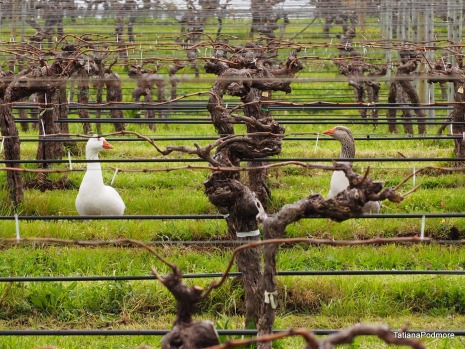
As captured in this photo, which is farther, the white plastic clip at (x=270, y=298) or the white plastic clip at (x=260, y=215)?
the white plastic clip at (x=260, y=215)

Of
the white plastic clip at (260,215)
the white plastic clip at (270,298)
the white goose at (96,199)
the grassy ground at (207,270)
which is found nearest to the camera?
the white plastic clip at (270,298)

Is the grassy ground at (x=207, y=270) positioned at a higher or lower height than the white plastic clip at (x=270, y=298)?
lower

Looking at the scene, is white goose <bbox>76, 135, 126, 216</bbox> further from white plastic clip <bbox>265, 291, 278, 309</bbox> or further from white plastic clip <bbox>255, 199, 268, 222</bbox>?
white plastic clip <bbox>265, 291, 278, 309</bbox>

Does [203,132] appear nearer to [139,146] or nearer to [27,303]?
[139,146]

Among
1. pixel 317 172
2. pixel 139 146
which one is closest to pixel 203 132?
pixel 139 146

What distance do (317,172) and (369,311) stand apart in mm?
4368

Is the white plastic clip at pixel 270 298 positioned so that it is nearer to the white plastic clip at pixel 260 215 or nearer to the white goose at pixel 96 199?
the white plastic clip at pixel 260 215

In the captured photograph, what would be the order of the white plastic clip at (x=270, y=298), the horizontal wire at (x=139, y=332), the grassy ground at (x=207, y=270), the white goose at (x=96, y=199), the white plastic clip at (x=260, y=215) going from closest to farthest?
the white plastic clip at (x=270, y=298) < the white plastic clip at (x=260, y=215) < the horizontal wire at (x=139, y=332) < the grassy ground at (x=207, y=270) < the white goose at (x=96, y=199)

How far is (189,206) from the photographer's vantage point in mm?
7707

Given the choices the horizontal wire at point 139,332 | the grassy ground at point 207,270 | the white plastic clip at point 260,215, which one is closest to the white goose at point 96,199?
the grassy ground at point 207,270

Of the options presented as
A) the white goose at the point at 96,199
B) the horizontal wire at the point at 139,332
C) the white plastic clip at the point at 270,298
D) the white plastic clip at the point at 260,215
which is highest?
the white plastic clip at the point at 260,215

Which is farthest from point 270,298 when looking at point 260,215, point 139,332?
point 139,332

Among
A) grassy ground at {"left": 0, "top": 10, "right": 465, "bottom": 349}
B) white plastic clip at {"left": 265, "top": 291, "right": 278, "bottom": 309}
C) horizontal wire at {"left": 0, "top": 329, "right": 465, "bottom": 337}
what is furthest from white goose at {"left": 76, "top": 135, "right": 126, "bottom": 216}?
white plastic clip at {"left": 265, "top": 291, "right": 278, "bottom": 309}

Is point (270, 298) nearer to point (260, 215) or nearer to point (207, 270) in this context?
point (260, 215)
